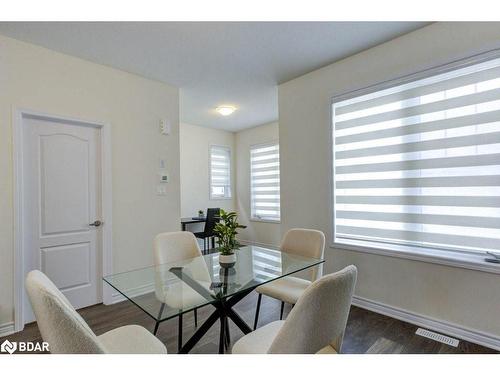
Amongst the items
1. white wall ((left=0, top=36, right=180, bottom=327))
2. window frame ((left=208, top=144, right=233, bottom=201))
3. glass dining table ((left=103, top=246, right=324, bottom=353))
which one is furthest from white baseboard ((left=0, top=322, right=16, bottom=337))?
window frame ((left=208, top=144, right=233, bottom=201))

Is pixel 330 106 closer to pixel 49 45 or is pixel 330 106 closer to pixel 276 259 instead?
pixel 276 259

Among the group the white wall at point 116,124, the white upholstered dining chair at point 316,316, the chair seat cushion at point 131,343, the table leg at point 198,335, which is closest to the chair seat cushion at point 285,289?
the table leg at point 198,335

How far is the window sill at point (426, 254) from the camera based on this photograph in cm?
205

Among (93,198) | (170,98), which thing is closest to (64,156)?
(93,198)

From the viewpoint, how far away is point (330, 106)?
2.97m

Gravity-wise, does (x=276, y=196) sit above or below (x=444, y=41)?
below

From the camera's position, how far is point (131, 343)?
4.46 feet

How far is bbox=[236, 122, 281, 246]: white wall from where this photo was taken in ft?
18.1

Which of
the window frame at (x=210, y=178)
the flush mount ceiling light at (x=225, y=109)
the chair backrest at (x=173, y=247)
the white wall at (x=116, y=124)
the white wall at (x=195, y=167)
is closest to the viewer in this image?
the chair backrest at (x=173, y=247)

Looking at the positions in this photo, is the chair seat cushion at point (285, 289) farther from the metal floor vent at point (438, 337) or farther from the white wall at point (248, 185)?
the white wall at point (248, 185)

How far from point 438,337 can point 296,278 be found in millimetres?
1183

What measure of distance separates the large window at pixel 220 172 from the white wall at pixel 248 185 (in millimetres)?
238

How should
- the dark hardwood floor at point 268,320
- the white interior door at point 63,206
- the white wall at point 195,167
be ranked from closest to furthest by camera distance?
the dark hardwood floor at point 268,320 → the white interior door at point 63,206 → the white wall at point 195,167

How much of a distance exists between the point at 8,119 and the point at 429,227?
383 cm
